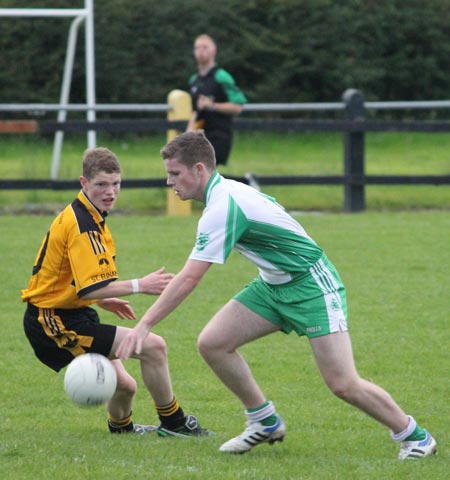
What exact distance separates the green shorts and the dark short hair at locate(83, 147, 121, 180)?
96cm

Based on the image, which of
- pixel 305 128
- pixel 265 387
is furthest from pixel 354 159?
pixel 265 387

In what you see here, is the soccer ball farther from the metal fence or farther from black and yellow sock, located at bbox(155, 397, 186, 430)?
the metal fence

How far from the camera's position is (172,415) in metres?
5.93

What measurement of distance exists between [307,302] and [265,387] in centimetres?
173

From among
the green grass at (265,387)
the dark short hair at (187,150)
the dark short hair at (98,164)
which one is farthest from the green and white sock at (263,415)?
the dark short hair at (98,164)

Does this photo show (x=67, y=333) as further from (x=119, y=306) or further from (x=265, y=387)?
(x=265, y=387)

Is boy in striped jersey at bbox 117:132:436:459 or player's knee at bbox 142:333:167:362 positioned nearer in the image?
boy in striped jersey at bbox 117:132:436:459

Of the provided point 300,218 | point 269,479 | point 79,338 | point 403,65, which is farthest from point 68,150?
point 403,65

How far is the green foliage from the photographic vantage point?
2269 centimetres

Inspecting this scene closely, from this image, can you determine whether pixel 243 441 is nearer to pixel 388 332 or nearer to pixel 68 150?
pixel 388 332

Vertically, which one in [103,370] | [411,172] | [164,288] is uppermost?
[164,288]

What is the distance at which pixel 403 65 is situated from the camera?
26.8 m

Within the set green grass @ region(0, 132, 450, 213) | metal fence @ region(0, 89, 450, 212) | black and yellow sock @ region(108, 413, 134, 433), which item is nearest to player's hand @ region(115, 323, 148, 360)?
black and yellow sock @ region(108, 413, 134, 433)

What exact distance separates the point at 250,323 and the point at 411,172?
42.0 ft
